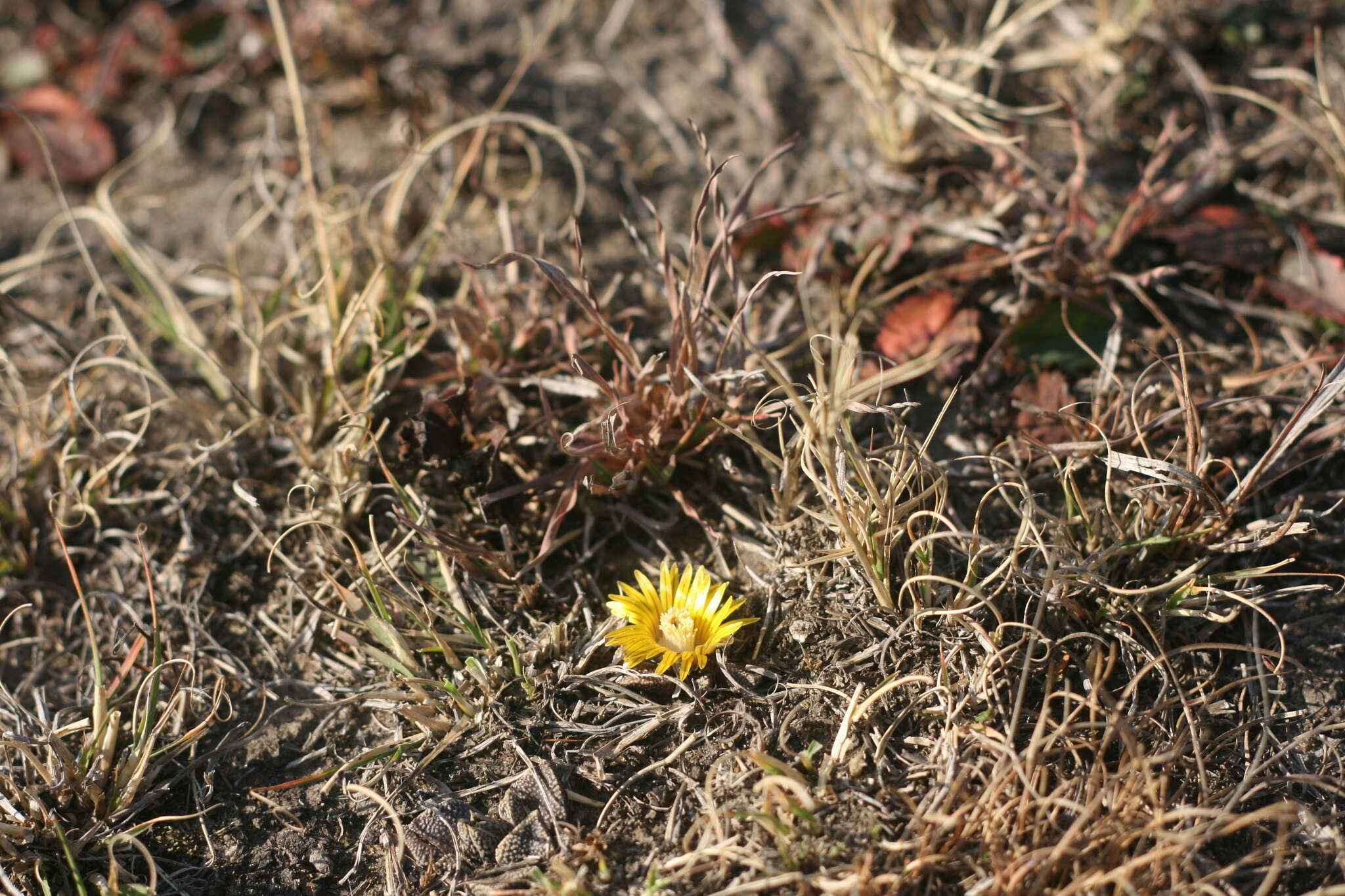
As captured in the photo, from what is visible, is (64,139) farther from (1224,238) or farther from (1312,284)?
(1312,284)

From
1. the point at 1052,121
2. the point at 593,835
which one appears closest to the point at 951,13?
the point at 1052,121

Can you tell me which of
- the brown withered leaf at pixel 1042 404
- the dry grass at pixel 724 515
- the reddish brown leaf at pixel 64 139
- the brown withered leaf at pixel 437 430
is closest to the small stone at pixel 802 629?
the dry grass at pixel 724 515

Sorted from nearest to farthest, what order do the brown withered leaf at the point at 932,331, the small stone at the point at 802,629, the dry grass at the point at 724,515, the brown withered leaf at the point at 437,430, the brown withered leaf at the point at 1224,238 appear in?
the dry grass at the point at 724,515 < the small stone at the point at 802,629 < the brown withered leaf at the point at 437,430 < the brown withered leaf at the point at 932,331 < the brown withered leaf at the point at 1224,238

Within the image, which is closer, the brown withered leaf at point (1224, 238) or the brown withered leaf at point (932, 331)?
the brown withered leaf at point (932, 331)

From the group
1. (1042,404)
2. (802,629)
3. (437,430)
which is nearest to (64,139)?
(437,430)

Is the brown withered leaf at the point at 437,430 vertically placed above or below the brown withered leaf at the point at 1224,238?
above

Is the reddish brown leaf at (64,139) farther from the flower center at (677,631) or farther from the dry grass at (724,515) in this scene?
the flower center at (677,631)

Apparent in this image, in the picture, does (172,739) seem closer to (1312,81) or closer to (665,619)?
(665,619)
